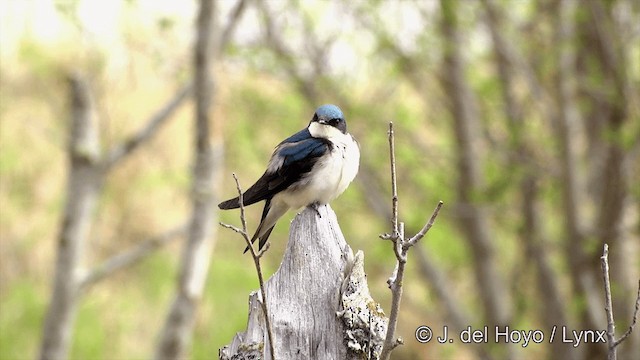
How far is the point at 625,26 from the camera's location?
23.8 ft

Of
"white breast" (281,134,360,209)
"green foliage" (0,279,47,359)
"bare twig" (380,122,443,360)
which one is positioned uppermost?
"green foliage" (0,279,47,359)

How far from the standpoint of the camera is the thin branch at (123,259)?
7.07 metres

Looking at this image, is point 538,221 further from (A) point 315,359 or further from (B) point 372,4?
(A) point 315,359

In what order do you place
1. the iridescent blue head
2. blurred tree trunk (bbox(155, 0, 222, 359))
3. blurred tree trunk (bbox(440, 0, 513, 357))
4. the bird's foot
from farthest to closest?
blurred tree trunk (bbox(440, 0, 513, 357)) → blurred tree trunk (bbox(155, 0, 222, 359)) → the iridescent blue head → the bird's foot

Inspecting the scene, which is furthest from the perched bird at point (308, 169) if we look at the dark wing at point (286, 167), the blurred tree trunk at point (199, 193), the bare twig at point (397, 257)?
the blurred tree trunk at point (199, 193)

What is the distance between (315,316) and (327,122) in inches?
51.3

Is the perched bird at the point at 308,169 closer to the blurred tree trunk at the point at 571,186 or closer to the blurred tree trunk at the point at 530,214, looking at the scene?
the blurred tree trunk at the point at 571,186

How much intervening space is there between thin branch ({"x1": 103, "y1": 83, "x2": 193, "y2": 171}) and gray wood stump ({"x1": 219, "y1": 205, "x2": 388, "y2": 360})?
4.99 metres

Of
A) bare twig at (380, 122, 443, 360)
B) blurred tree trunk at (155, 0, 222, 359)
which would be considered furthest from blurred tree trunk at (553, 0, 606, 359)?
bare twig at (380, 122, 443, 360)

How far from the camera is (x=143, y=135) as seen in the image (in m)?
7.16

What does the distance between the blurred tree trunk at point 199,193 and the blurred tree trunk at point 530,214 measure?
245cm

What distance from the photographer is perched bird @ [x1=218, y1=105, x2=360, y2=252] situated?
3314 millimetres

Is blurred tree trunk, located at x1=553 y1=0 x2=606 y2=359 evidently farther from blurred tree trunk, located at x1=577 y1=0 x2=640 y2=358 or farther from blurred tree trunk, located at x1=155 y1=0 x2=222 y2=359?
blurred tree trunk, located at x1=155 y1=0 x2=222 y2=359

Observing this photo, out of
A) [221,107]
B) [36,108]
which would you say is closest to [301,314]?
[221,107]
